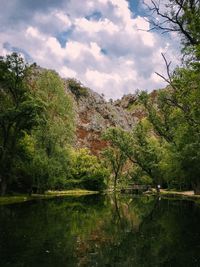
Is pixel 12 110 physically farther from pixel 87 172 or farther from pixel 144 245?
pixel 87 172

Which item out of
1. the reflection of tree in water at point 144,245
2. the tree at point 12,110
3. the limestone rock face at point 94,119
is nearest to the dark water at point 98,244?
the reflection of tree in water at point 144,245

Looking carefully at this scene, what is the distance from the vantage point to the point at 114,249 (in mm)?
13883

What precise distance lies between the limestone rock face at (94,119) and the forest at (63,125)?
67.0 meters

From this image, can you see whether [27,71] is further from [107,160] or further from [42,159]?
[107,160]

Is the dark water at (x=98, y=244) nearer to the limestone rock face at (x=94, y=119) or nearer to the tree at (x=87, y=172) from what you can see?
the tree at (x=87, y=172)

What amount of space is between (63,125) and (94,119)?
322 feet

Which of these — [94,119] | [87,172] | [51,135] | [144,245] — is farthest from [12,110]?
[94,119]

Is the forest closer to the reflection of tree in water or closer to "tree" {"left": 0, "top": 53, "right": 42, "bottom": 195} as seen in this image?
"tree" {"left": 0, "top": 53, "right": 42, "bottom": 195}

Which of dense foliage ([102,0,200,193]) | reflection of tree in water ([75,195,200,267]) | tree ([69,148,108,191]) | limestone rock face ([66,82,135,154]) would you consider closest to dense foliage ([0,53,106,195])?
dense foliage ([102,0,200,193])

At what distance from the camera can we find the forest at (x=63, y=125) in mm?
22844

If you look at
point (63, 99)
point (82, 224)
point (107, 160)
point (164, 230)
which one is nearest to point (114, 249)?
point (164, 230)

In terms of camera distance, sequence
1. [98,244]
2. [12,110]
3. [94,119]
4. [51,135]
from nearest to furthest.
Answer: [98,244] → [12,110] → [51,135] → [94,119]

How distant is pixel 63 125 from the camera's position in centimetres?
5803

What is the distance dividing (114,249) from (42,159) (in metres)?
38.8
